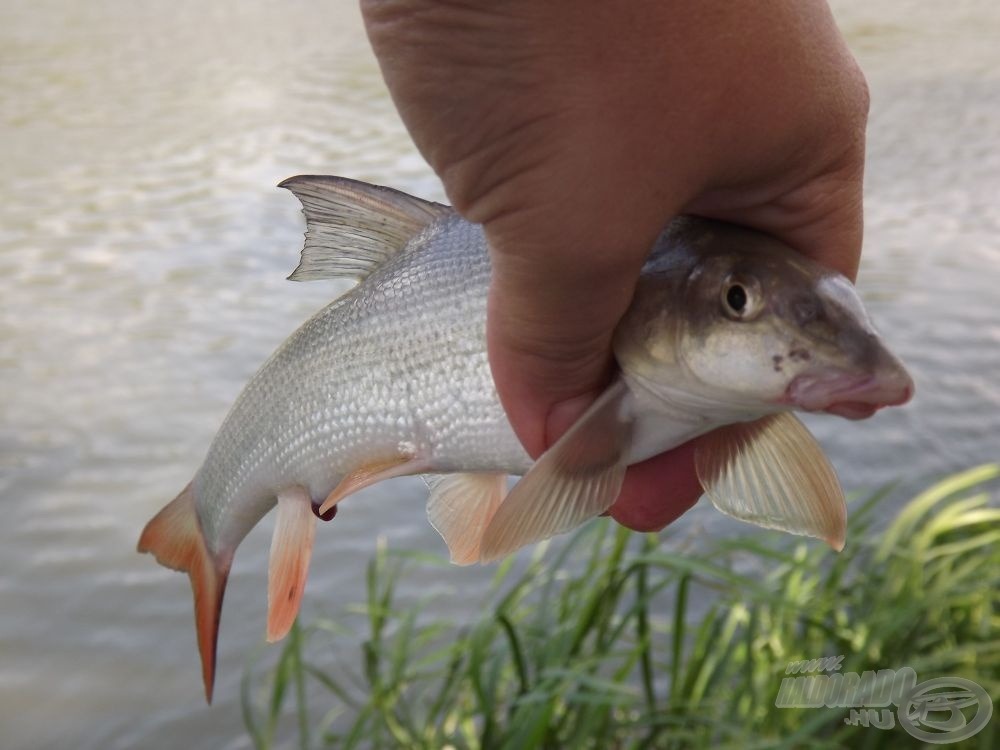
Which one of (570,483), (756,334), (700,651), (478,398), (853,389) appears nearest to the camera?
(853,389)

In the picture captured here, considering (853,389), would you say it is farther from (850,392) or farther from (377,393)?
(377,393)

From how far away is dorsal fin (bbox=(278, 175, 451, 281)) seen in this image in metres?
1.82

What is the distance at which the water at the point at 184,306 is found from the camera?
487 centimetres

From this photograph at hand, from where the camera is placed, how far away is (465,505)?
187cm

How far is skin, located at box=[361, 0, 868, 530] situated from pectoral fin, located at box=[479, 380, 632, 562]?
0.18 metres

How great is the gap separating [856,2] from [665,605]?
13.2 meters

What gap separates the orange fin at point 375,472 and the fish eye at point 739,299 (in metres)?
0.56

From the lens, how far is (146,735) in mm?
4359

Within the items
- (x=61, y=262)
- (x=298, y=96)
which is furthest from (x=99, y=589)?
(x=298, y=96)

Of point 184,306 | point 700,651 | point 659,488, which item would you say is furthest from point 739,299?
point 184,306

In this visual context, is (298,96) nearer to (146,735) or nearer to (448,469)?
(146,735)

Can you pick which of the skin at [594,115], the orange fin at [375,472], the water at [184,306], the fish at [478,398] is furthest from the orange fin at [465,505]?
the water at [184,306]

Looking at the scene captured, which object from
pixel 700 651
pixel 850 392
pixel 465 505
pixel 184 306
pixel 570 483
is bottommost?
pixel 184 306

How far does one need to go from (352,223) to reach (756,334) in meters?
0.76
